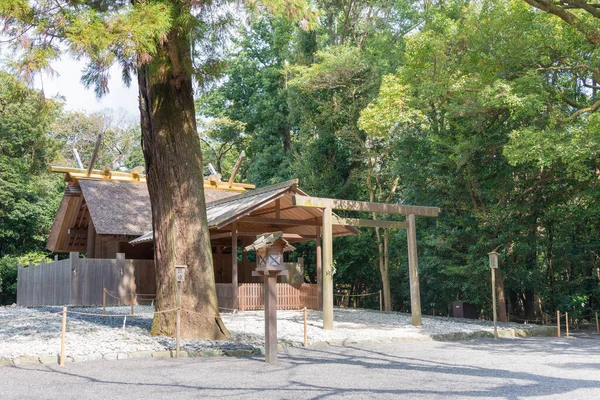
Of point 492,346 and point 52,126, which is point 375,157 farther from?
point 52,126

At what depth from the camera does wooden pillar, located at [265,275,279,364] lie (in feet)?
28.8

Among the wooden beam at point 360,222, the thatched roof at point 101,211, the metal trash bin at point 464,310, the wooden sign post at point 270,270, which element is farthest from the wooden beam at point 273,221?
the wooden sign post at point 270,270

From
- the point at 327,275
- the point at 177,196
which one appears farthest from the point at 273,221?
the point at 177,196

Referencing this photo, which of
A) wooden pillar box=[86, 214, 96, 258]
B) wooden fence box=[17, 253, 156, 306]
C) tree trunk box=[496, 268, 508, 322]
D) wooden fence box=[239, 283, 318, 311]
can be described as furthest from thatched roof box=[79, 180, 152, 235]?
tree trunk box=[496, 268, 508, 322]

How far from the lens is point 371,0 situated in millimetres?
26469

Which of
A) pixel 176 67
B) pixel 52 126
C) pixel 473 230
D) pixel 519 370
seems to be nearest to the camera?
pixel 519 370

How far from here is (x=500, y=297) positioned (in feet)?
56.1

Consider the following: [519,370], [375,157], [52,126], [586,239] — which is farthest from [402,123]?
[52,126]

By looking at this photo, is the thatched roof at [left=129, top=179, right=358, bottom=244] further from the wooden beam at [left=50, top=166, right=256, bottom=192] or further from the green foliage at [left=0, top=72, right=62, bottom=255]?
the green foliage at [left=0, top=72, right=62, bottom=255]

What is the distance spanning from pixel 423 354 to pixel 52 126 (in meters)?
29.6

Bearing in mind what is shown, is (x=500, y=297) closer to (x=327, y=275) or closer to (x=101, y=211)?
(x=327, y=275)

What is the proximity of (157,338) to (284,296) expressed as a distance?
26.9 ft

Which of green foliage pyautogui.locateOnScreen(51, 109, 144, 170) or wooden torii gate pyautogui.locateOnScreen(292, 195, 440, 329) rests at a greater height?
green foliage pyautogui.locateOnScreen(51, 109, 144, 170)

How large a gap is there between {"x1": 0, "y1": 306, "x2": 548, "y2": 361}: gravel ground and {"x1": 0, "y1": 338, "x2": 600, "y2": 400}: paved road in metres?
0.67
